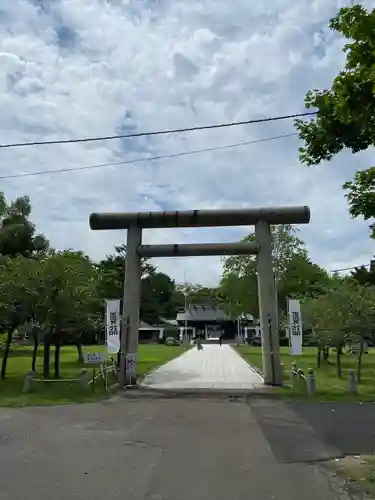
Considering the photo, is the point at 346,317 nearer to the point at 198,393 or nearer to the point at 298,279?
the point at 198,393

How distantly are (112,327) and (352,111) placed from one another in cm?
1444

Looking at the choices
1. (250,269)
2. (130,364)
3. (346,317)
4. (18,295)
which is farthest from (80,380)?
(250,269)

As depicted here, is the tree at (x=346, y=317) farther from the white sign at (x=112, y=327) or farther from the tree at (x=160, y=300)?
the tree at (x=160, y=300)

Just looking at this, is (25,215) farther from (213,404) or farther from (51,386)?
(213,404)

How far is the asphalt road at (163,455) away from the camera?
6617mm

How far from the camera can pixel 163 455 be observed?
861cm

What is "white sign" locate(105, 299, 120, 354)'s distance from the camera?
19.6m

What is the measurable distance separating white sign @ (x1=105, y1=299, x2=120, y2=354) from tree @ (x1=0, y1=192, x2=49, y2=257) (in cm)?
2036

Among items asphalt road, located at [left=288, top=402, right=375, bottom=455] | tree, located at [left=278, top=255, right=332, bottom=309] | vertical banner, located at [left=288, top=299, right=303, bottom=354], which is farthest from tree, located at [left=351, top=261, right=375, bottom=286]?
asphalt road, located at [left=288, top=402, right=375, bottom=455]

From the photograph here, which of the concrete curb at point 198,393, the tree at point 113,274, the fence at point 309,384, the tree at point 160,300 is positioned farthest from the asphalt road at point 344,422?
the tree at point 160,300

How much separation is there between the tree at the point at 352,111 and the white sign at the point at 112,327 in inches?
478

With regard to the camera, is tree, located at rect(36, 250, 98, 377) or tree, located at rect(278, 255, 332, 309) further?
tree, located at rect(278, 255, 332, 309)

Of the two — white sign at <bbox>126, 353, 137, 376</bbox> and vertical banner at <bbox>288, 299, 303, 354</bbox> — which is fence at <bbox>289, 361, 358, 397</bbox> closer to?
vertical banner at <bbox>288, 299, 303, 354</bbox>

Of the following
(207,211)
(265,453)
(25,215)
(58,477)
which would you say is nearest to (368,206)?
(265,453)
